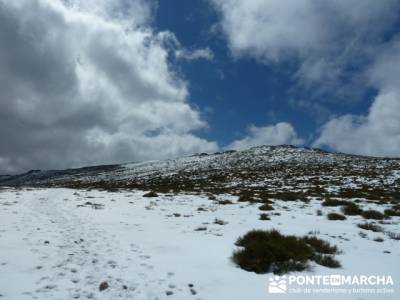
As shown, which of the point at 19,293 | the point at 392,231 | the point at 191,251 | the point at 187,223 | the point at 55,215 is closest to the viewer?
the point at 19,293

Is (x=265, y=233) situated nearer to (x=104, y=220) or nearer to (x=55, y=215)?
(x=104, y=220)

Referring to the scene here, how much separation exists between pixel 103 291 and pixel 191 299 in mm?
1564

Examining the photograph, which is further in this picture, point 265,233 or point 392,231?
point 392,231

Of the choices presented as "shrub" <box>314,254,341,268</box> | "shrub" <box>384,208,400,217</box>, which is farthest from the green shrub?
"shrub" <box>314,254,341,268</box>

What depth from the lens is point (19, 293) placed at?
440 cm

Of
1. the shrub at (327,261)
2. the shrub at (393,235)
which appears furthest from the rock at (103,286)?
the shrub at (393,235)

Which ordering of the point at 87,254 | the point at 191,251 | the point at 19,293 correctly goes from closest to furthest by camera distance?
the point at 19,293 < the point at 87,254 < the point at 191,251

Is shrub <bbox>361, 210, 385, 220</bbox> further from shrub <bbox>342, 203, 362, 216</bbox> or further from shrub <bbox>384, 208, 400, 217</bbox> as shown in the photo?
shrub <bbox>384, 208, 400, 217</bbox>

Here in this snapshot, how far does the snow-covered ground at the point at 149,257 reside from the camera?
15.2ft

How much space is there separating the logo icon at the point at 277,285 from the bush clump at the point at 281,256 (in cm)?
23

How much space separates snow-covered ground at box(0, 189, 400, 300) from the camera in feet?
15.2

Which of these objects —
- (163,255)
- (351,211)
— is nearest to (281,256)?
(163,255)

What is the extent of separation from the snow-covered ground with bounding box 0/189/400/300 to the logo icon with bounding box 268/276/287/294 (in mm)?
115


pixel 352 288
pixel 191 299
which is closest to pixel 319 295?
pixel 352 288
